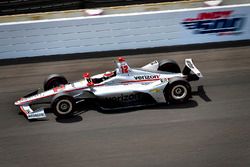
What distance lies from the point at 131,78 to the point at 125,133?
5.32 feet

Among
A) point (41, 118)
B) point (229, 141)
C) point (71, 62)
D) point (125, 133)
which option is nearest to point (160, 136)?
point (125, 133)

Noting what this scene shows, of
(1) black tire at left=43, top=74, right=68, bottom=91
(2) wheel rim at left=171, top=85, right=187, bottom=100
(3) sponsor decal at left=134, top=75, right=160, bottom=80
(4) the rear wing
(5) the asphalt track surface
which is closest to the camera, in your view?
(5) the asphalt track surface

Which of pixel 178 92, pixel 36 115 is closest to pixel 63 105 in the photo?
pixel 36 115

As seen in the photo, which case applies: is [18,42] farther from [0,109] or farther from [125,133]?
[125,133]

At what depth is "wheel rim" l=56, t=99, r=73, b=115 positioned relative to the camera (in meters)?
8.88

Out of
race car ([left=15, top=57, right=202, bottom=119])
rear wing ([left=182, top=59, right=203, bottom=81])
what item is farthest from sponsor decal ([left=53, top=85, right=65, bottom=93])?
rear wing ([left=182, top=59, right=203, bottom=81])

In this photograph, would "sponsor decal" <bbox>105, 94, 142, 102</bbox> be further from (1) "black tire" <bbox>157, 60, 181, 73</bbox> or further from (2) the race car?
(1) "black tire" <bbox>157, 60, 181, 73</bbox>

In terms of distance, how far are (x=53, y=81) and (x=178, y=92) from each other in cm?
314

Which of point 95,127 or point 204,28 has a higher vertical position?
point 204,28

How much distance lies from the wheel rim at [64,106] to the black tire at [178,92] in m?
2.18

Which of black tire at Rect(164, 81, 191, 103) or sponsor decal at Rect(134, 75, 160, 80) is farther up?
sponsor decal at Rect(134, 75, 160, 80)

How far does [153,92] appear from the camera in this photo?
9016 millimetres

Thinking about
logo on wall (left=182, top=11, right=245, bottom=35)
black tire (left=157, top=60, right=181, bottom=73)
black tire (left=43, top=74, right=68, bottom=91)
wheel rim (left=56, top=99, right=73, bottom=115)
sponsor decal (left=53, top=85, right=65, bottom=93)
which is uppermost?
logo on wall (left=182, top=11, right=245, bottom=35)

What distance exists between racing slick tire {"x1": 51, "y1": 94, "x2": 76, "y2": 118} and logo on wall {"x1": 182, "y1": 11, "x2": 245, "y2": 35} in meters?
5.81
